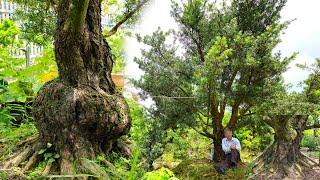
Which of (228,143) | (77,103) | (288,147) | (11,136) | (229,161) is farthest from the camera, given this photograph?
(288,147)

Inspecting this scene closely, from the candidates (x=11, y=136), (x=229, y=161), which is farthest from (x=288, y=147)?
(x=11, y=136)

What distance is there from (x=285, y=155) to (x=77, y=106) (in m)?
5.55

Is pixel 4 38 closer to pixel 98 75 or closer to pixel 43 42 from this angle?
pixel 43 42

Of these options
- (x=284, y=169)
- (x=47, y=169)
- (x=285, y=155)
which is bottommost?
(x=284, y=169)

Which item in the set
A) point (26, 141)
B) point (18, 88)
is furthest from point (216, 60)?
point (26, 141)

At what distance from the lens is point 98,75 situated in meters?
2.86

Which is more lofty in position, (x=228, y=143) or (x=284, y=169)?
(x=228, y=143)

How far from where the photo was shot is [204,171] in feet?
21.7

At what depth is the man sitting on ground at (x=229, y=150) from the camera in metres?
6.28

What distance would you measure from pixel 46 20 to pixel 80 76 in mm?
2985

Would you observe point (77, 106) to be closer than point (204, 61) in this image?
Yes

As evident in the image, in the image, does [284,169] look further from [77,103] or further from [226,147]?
[77,103]

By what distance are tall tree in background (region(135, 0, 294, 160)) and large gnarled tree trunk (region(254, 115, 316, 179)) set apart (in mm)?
854

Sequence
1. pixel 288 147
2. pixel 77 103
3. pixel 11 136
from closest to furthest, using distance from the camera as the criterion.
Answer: pixel 77 103 < pixel 11 136 < pixel 288 147
